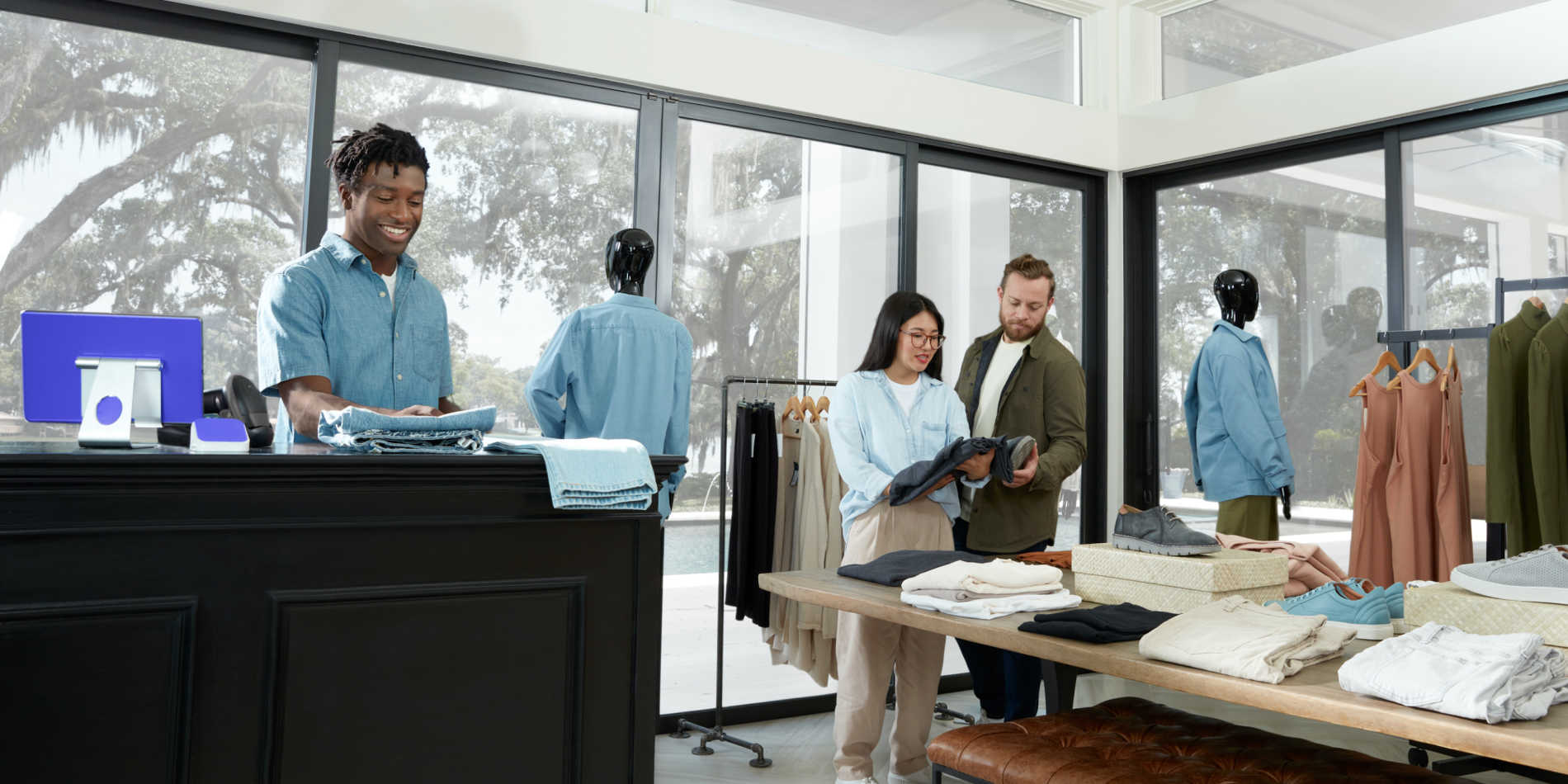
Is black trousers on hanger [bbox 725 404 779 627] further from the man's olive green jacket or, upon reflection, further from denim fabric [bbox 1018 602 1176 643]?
denim fabric [bbox 1018 602 1176 643]

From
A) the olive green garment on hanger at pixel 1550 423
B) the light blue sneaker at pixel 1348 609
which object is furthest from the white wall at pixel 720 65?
the light blue sneaker at pixel 1348 609

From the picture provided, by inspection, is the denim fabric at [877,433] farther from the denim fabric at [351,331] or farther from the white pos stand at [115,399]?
the white pos stand at [115,399]

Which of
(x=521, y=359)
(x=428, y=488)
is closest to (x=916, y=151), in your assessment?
(x=521, y=359)

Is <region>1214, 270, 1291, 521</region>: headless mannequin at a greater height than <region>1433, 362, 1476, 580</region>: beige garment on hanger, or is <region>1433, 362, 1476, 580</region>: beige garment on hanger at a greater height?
<region>1214, 270, 1291, 521</region>: headless mannequin

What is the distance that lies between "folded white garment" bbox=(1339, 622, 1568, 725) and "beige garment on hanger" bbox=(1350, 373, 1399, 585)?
2.49 meters

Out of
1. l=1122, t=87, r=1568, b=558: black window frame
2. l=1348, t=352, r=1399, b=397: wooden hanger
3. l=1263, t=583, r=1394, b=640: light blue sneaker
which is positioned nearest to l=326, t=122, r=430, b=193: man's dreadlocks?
l=1263, t=583, r=1394, b=640: light blue sneaker

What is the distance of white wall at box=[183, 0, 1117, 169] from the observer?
138 inches

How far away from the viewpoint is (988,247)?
4.89 m

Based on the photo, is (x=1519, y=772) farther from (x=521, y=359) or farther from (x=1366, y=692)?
(x=521, y=359)

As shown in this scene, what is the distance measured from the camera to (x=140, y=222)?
317 cm

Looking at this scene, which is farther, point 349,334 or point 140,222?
point 140,222

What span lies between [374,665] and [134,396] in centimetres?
59

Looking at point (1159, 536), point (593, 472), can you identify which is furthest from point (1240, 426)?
point (593, 472)

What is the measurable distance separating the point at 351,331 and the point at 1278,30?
13.5ft
